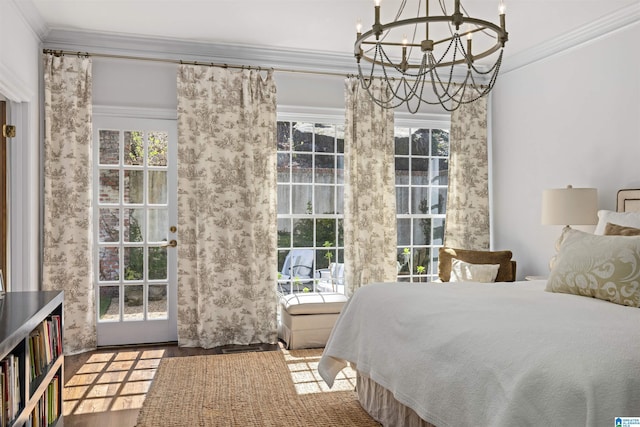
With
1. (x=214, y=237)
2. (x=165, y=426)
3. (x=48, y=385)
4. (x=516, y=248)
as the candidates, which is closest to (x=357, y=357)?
(x=165, y=426)

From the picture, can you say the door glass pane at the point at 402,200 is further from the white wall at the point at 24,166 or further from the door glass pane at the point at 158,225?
the white wall at the point at 24,166

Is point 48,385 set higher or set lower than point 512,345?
lower

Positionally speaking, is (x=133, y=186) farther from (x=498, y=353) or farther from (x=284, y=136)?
(x=498, y=353)

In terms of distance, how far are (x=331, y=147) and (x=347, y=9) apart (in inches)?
62.0

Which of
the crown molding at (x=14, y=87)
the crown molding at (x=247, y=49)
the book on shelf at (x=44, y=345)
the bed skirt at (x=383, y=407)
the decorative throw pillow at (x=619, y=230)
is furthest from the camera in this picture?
the crown molding at (x=247, y=49)

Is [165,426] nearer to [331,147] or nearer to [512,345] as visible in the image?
[512,345]

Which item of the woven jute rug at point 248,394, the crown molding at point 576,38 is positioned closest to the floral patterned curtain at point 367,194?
the woven jute rug at point 248,394

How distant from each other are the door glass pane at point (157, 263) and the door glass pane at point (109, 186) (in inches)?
22.4

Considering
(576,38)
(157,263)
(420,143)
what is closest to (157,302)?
(157,263)

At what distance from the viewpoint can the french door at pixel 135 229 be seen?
4.52m

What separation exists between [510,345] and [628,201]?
8.53 feet

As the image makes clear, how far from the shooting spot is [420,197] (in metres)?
5.43

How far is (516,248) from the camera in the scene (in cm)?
512

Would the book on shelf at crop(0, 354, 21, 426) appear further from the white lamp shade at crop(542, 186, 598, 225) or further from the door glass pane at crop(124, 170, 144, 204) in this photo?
the white lamp shade at crop(542, 186, 598, 225)
